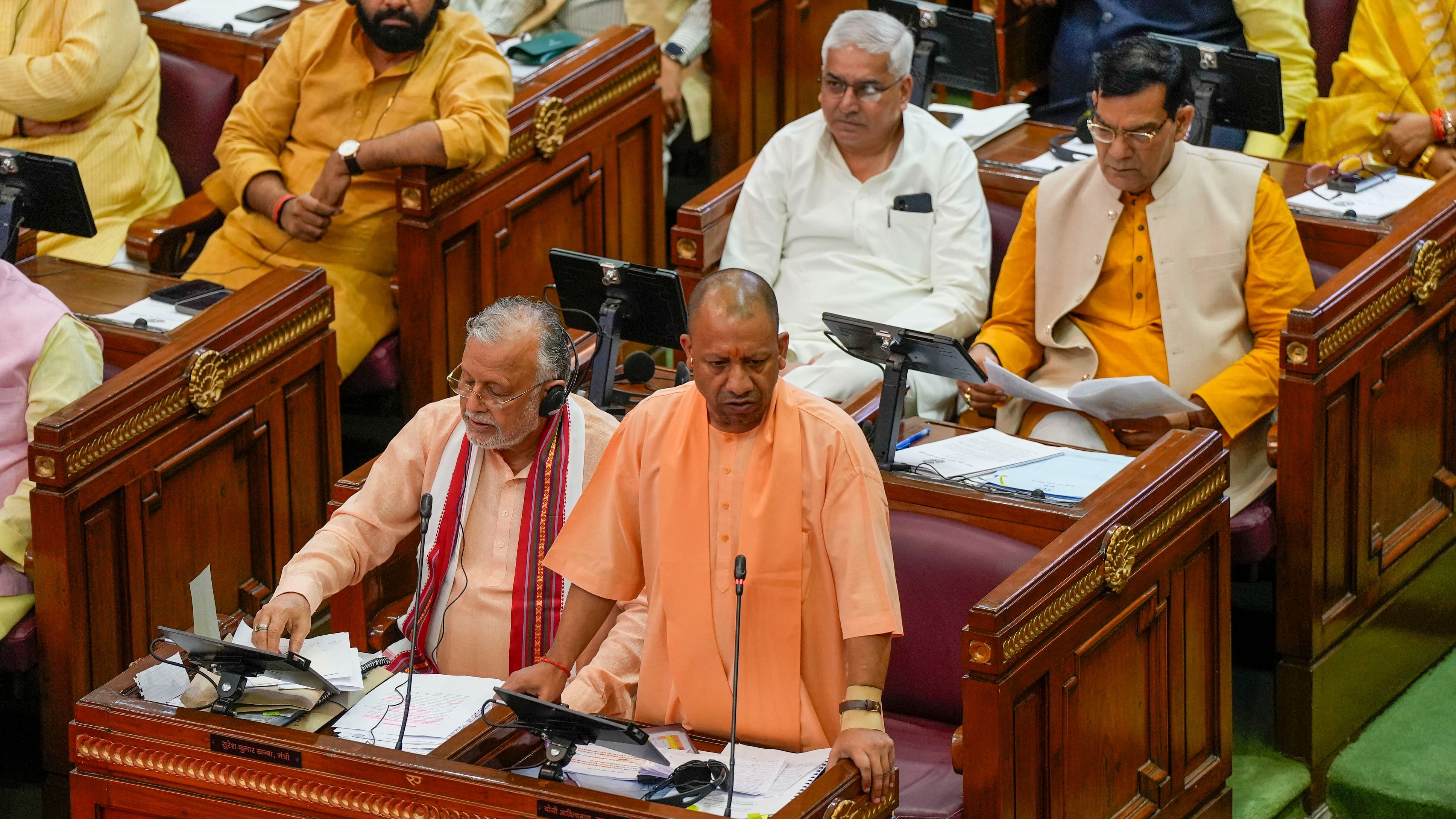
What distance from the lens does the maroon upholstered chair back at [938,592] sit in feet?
11.0

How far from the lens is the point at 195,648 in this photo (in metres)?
2.89

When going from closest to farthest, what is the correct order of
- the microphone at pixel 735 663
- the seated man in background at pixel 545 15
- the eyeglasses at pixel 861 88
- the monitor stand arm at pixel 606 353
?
the microphone at pixel 735 663 < the monitor stand arm at pixel 606 353 < the eyeglasses at pixel 861 88 < the seated man in background at pixel 545 15

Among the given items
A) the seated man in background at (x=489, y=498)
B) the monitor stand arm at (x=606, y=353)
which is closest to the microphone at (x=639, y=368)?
the monitor stand arm at (x=606, y=353)

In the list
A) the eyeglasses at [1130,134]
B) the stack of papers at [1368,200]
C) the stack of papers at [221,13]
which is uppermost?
the eyeglasses at [1130,134]

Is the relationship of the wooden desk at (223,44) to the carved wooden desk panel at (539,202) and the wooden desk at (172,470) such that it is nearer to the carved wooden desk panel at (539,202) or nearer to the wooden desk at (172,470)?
the carved wooden desk panel at (539,202)

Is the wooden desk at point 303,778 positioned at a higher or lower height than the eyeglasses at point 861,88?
lower

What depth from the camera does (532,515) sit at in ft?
10.9

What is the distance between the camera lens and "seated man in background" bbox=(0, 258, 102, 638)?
3814 millimetres

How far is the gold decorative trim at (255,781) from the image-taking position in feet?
9.24

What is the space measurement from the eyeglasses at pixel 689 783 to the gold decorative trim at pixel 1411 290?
1527 millimetres

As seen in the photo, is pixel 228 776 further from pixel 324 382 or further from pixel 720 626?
pixel 324 382

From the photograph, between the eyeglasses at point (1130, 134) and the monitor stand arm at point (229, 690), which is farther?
the eyeglasses at point (1130, 134)

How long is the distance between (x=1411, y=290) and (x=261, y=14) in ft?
9.62

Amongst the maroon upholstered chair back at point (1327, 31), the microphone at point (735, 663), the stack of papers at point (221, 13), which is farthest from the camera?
the stack of papers at point (221, 13)
